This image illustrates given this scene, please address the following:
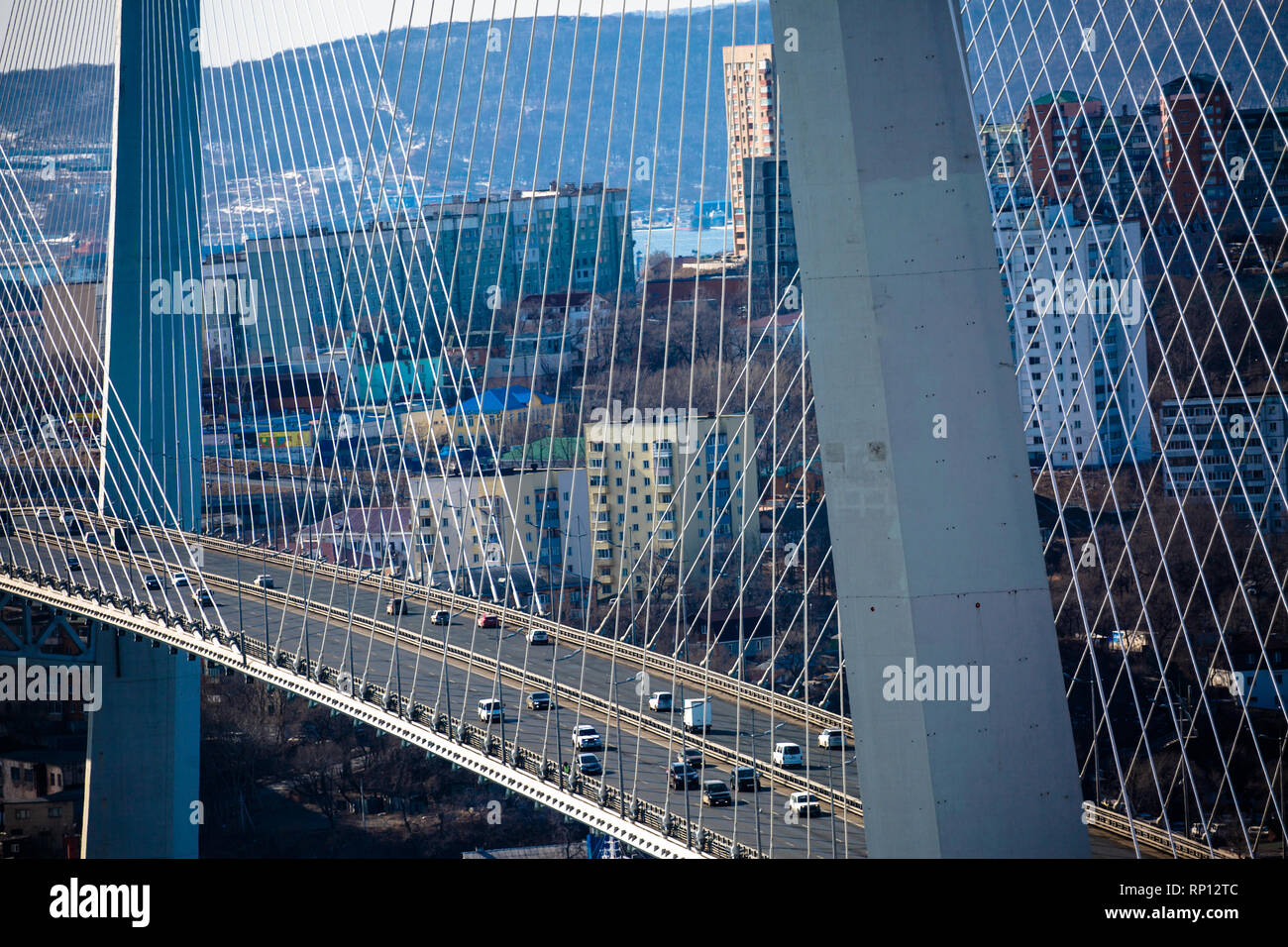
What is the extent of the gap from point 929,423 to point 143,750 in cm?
1300

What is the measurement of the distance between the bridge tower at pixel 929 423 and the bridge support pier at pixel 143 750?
1225 cm

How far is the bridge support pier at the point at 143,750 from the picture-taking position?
16625 millimetres

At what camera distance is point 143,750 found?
55.2 ft

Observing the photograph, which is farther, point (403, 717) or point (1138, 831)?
point (403, 717)

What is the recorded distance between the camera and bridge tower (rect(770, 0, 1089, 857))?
565cm

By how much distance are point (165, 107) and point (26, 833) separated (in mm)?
9009

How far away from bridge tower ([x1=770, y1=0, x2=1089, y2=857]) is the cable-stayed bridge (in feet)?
0.05

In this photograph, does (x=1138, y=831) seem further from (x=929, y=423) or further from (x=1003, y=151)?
(x=1003, y=151)

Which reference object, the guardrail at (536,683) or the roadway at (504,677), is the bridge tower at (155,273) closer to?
the roadway at (504,677)

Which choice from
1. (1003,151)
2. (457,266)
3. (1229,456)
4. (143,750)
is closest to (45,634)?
(143,750)

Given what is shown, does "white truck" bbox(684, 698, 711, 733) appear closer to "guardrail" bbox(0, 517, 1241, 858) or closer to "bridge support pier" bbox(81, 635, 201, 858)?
"guardrail" bbox(0, 517, 1241, 858)

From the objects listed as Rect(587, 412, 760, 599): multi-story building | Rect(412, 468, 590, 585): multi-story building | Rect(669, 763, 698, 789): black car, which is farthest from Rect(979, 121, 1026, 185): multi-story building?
Rect(412, 468, 590, 585): multi-story building

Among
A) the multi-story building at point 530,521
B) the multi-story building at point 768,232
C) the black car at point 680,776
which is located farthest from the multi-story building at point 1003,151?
the multi-story building at point 530,521
